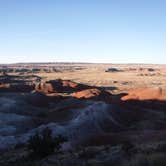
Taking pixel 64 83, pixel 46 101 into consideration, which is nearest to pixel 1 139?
pixel 46 101

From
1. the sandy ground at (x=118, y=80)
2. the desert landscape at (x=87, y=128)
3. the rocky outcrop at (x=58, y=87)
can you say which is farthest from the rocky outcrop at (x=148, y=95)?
the rocky outcrop at (x=58, y=87)

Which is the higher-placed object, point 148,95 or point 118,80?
point 148,95

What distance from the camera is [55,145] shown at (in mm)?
16578

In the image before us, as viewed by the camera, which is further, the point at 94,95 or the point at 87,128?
the point at 94,95

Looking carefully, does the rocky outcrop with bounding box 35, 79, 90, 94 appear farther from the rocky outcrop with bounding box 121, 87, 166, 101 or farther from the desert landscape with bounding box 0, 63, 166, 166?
the rocky outcrop with bounding box 121, 87, 166, 101

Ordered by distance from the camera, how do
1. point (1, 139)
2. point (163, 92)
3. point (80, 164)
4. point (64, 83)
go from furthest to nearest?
point (64, 83) → point (163, 92) → point (1, 139) → point (80, 164)

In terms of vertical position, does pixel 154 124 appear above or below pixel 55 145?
below

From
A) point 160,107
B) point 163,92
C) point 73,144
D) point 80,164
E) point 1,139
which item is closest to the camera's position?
point 80,164

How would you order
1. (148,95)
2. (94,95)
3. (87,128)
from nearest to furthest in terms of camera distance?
(87,128)
(148,95)
(94,95)

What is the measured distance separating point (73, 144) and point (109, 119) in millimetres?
11097

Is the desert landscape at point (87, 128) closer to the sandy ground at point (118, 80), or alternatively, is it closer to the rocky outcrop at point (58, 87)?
the rocky outcrop at point (58, 87)

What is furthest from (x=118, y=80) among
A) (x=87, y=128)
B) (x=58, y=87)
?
(x=87, y=128)

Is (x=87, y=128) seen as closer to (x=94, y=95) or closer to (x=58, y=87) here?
(x=94, y=95)

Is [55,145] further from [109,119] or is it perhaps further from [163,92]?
[163,92]
